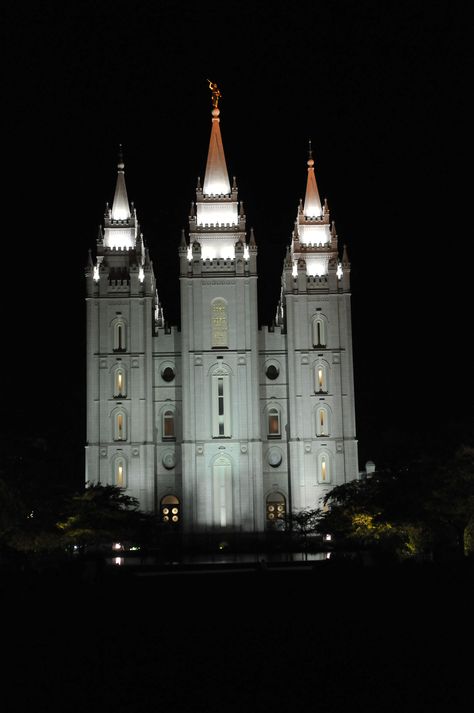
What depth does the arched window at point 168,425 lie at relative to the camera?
210 feet

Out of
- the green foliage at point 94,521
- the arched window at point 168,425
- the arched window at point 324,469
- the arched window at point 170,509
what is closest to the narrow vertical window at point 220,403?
the arched window at point 168,425

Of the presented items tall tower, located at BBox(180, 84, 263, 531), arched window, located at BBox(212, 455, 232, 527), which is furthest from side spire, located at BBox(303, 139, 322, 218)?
arched window, located at BBox(212, 455, 232, 527)

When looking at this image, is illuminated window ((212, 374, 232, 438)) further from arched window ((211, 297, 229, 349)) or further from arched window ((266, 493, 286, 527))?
arched window ((266, 493, 286, 527))

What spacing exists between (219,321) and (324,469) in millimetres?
11186

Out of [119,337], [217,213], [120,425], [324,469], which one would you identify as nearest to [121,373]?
[119,337]

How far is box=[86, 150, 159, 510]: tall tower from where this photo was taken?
6209 centimetres

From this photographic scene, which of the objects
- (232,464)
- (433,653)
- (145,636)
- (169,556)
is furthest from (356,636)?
(232,464)

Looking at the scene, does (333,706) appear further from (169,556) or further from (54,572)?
(169,556)

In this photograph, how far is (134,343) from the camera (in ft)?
208

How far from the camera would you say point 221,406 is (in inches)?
2461

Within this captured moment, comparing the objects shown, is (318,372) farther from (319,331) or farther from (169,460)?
(169,460)

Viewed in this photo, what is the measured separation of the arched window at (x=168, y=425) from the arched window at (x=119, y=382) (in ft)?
9.97

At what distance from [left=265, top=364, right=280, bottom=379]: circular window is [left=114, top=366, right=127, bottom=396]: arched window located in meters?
9.11

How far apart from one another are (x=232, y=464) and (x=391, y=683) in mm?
47783
